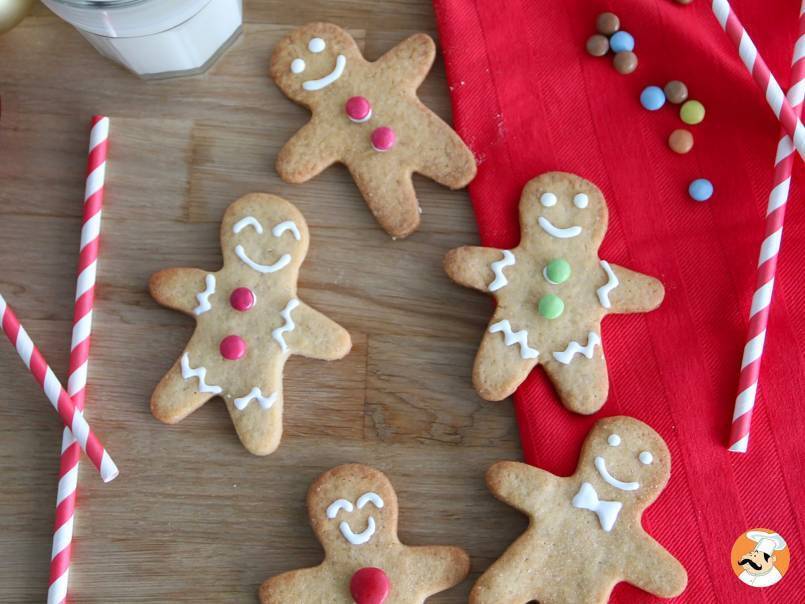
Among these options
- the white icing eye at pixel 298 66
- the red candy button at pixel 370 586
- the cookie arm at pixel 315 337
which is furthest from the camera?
the white icing eye at pixel 298 66

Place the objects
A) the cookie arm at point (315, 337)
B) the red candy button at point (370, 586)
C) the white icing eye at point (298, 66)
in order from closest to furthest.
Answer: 1. the red candy button at point (370, 586)
2. the cookie arm at point (315, 337)
3. the white icing eye at point (298, 66)

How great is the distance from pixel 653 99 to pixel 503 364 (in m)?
0.48

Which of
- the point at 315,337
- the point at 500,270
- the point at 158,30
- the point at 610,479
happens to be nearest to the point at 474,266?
the point at 500,270

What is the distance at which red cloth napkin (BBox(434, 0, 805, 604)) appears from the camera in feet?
4.13

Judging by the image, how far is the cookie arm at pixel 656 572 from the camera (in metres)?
1.20

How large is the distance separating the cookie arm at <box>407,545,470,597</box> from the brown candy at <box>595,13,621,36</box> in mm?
822

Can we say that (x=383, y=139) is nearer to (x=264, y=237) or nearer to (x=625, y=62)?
(x=264, y=237)

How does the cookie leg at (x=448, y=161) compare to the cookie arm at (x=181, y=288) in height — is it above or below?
above

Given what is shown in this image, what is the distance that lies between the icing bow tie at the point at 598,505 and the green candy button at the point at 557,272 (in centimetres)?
29

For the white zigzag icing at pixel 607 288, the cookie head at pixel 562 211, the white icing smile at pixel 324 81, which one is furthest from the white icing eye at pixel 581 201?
the white icing smile at pixel 324 81

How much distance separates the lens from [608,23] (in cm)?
139

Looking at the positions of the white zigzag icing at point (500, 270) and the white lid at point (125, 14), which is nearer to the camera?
the white lid at point (125, 14)

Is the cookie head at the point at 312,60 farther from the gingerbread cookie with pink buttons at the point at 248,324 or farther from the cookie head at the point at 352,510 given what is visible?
the cookie head at the point at 352,510

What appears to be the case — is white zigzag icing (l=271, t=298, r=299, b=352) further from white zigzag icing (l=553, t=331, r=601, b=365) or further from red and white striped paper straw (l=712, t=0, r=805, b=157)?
red and white striped paper straw (l=712, t=0, r=805, b=157)
